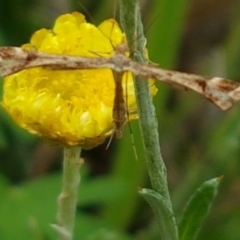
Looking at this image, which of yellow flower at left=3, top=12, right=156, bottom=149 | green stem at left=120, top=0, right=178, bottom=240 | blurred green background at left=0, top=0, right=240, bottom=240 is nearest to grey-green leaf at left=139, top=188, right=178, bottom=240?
green stem at left=120, top=0, right=178, bottom=240

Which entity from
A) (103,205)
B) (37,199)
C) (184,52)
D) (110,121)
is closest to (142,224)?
(103,205)

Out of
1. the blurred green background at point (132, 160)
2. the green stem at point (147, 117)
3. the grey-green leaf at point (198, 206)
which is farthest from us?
the blurred green background at point (132, 160)

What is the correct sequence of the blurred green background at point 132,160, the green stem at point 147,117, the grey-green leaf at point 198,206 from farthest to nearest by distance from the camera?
the blurred green background at point 132,160 → the grey-green leaf at point 198,206 → the green stem at point 147,117

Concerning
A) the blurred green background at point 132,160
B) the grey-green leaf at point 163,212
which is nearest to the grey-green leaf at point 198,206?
the grey-green leaf at point 163,212

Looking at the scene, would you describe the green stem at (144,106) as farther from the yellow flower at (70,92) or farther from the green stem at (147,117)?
the yellow flower at (70,92)

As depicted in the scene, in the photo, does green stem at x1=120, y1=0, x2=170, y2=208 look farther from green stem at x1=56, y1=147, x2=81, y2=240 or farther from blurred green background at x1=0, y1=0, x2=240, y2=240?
blurred green background at x1=0, y1=0, x2=240, y2=240

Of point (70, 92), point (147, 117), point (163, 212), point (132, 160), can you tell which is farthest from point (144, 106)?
point (132, 160)

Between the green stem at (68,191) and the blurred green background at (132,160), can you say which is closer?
the green stem at (68,191)
